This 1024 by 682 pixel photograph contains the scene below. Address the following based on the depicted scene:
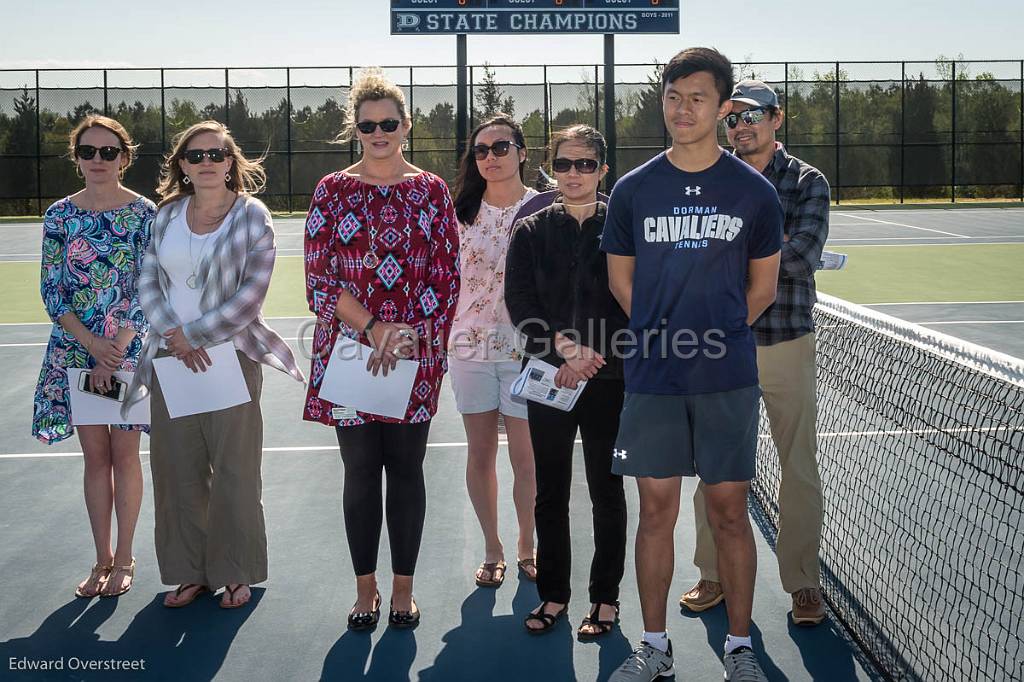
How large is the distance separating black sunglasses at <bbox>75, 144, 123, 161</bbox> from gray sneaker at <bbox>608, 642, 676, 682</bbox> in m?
2.81

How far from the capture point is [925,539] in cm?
483

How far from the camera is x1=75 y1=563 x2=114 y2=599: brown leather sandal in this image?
4426 millimetres

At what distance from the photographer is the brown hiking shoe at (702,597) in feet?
14.0

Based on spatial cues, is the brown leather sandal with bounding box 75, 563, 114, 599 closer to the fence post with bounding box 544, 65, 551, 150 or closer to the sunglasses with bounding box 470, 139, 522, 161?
the sunglasses with bounding box 470, 139, 522, 161

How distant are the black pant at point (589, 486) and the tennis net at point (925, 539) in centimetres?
90

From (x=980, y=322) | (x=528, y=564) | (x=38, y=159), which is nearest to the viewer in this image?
(x=528, y=564)

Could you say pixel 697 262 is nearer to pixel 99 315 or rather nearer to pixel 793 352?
pixel 793 352

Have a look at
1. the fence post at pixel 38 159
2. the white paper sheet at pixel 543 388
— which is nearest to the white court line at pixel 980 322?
the white paper sheet at pixel 543 388

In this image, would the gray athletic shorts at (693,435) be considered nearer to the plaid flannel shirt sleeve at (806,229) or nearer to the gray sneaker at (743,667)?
the gray sneaker at (743,667)

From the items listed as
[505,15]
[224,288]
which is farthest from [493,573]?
[505,15]

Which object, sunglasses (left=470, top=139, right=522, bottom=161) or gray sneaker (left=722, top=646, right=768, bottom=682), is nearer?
gray sneaker (left=722, top=646, right=768, bottom=682)

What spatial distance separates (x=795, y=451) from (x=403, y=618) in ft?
5.19

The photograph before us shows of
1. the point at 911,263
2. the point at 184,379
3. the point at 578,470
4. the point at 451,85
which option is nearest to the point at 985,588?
the point at 578,470

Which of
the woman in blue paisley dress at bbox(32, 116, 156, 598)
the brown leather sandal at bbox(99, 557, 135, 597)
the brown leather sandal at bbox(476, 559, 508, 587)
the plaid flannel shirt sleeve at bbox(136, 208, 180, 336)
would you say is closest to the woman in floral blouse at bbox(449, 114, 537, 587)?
the brown leather sandal at bbox(476, 559, 508, 587)
